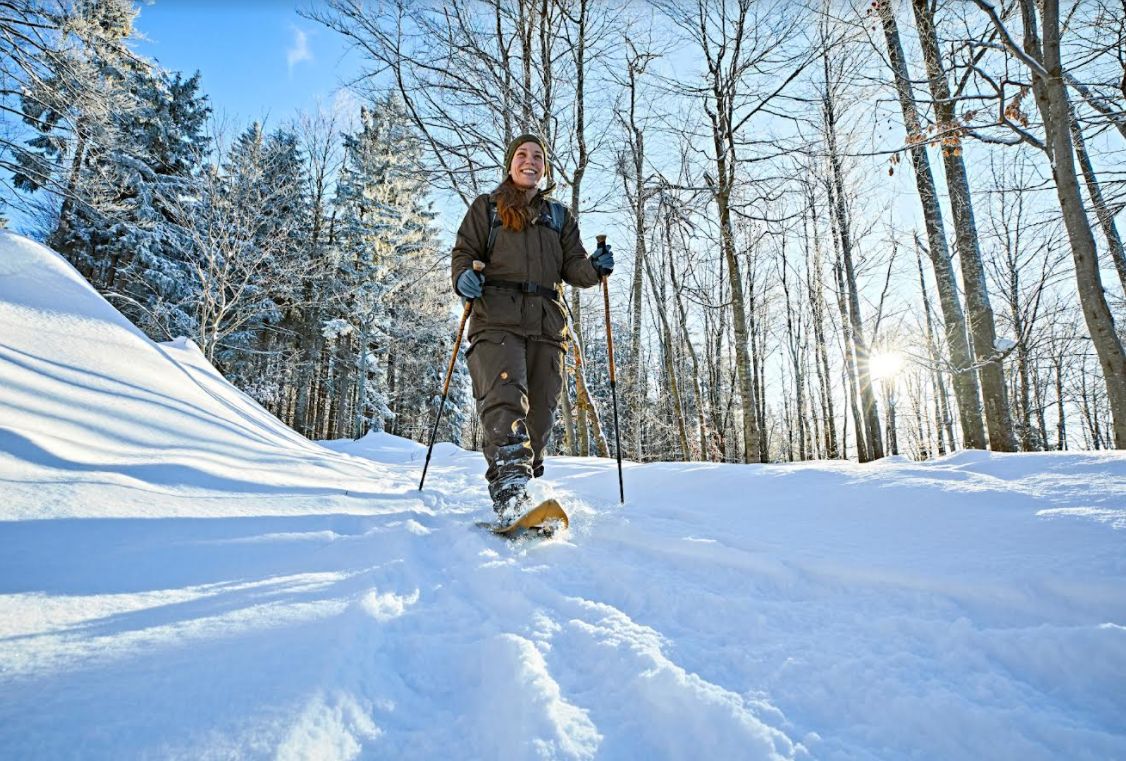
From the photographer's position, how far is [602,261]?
3.23 metres

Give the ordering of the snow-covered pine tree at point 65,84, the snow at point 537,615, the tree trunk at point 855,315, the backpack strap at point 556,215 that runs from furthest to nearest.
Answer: the tree trunk at point 855,315 → the snow-covered pine tree at point 65,84 → the backpack strap at point 556,215 → the snow at point 537,615

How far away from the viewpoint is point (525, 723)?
891 mm

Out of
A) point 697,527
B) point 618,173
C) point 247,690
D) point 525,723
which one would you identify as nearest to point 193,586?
point 247,690

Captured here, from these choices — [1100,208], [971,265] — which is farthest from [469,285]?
[1100,208]

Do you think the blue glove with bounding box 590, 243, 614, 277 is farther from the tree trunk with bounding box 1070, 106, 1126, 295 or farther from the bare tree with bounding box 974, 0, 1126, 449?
the tree trunk with bounding box 1070, 106, 1126, 295

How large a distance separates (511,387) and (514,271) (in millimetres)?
745

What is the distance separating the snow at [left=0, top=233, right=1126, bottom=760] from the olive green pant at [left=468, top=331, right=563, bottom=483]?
451 millimetres

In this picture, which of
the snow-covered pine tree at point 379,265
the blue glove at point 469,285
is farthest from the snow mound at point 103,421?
the snow-covered pine tree at point 379,265

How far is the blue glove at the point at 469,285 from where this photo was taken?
279cm

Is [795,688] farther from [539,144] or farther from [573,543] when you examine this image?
[539,144]

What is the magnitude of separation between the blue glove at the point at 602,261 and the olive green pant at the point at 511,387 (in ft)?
2.02

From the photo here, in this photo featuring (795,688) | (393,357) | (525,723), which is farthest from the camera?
(393,357)

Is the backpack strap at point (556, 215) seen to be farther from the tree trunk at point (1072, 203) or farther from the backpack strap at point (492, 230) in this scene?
the tree trunk at point (1072, 203)

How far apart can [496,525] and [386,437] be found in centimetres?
1033
